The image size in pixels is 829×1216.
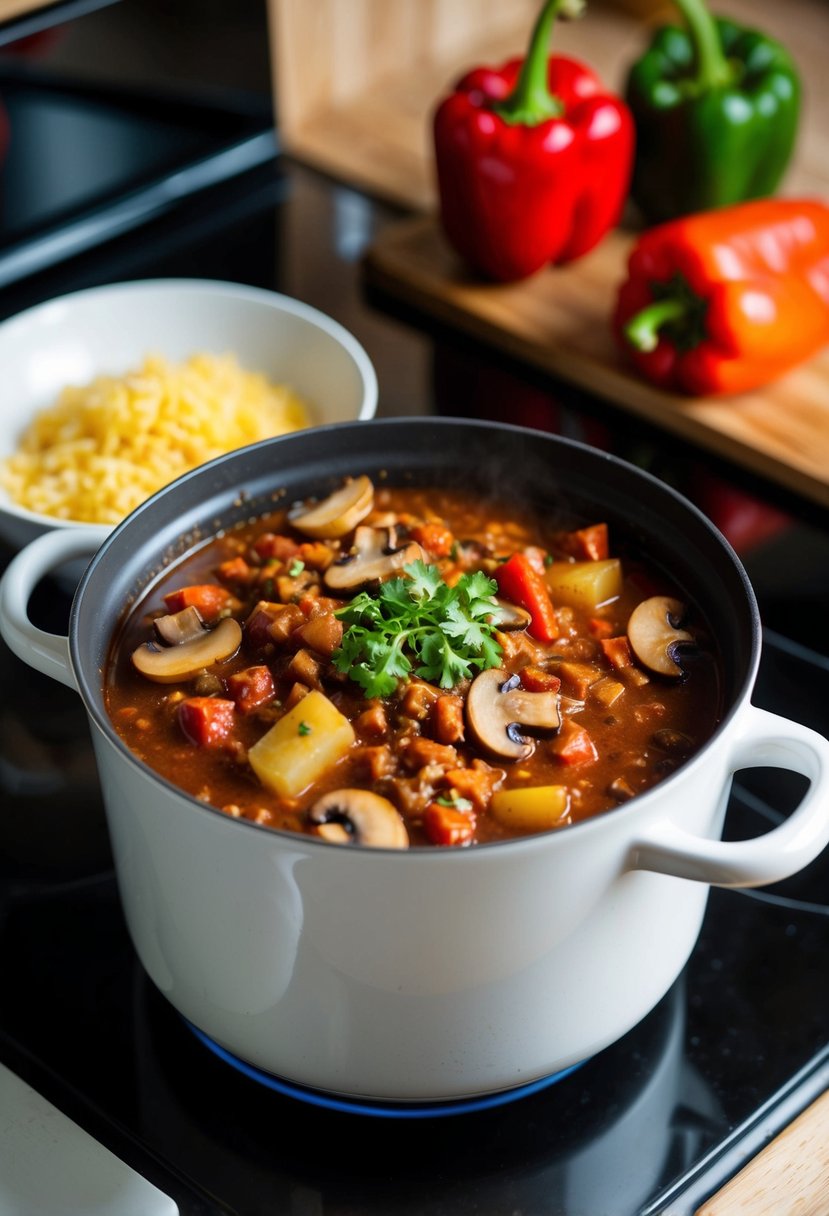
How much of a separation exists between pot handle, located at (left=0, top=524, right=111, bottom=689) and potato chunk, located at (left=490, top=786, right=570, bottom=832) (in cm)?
40

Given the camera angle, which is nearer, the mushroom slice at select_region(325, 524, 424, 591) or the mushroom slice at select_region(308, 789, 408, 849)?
the mushroom slice at select_region(308, 789, 408, 849)

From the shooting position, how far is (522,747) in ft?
4.06

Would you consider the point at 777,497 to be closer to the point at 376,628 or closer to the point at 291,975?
the point at 376,628

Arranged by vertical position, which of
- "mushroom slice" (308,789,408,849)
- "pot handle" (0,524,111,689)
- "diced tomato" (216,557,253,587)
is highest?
"pot handle" (0,524,111,689)

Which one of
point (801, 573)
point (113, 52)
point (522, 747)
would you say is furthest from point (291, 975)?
point (113, 52)

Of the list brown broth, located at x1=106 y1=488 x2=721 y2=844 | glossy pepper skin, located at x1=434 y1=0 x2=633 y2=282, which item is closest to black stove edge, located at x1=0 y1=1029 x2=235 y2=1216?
brown broth, located at x1=106 y1=488 x2=721 y2=844

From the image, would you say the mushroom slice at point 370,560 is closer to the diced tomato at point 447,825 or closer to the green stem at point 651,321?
the diced tomato at point 447,825

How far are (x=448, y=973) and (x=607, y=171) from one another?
Result: 1646 millimetres

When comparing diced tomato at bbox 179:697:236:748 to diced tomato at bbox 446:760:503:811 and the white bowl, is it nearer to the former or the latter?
diced tomato at bbox 446:760:503:811

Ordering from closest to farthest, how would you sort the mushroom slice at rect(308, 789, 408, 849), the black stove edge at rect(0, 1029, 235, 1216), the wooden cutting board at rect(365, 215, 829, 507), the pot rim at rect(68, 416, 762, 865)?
the pot rim at rect(68, 416, 762, 865) → the mushroom slice at rect(308, 789, 408, 849) → the black stove edge at rect(0, 1029, 235, 1216) → the wooden cutting board at rect(365, 215, 829, 507)

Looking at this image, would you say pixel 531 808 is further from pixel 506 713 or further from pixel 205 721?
pixel 205 721

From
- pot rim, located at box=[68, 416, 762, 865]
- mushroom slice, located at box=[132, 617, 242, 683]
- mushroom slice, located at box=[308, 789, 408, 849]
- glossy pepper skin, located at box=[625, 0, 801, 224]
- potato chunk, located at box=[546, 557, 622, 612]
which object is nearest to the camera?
pot rim, located at box=[68, 416, 762, 865]

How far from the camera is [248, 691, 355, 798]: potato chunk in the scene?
1.20m

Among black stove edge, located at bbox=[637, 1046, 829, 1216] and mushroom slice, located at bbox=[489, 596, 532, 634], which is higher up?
mushroom slice, located at bbox=[489, 596, 532, 634]
